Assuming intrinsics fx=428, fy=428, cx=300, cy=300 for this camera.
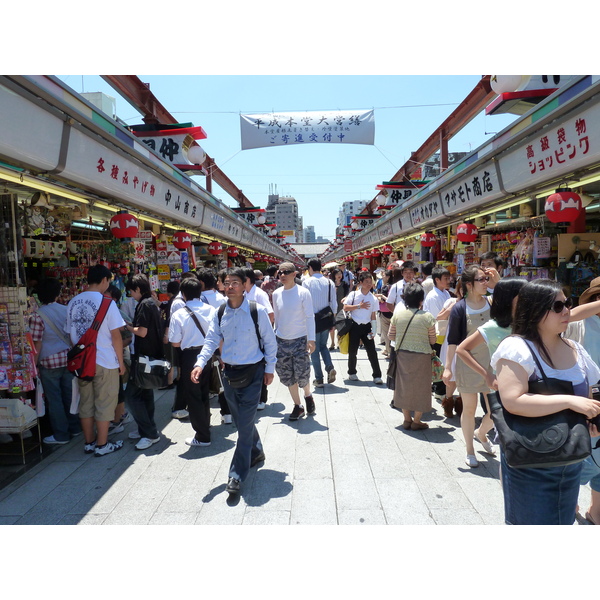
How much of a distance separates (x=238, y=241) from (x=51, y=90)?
1171 centimetres

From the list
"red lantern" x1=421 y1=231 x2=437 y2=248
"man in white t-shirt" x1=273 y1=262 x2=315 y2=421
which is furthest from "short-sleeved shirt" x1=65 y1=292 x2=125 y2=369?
"red lantern" x1=421 y1=231 x2=437 y2=248

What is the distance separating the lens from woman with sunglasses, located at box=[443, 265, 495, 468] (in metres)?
4.04

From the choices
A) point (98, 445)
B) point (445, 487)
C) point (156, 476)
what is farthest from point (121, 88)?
point (445, 487)

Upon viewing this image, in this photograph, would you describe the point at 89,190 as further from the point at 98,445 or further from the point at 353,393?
the point at 353,393

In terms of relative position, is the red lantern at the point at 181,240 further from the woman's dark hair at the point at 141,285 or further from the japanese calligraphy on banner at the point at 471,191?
the japanese calligraphy on banner at the point at 471,191

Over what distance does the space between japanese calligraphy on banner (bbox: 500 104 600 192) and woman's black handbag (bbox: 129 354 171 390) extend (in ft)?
15.5

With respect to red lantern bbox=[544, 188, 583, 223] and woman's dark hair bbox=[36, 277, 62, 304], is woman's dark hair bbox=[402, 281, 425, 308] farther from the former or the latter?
woman's dark hair bbox=[36, 277, 62, 304]

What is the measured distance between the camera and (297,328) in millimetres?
5328

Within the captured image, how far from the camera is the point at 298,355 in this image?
17.5 feet

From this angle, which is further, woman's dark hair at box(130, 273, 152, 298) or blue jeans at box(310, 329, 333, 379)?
blue jeans at box(310, 329, 333, 379)

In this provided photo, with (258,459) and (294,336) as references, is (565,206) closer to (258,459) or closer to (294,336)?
(294,336)

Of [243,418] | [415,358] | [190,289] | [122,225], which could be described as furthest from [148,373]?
[415,358]

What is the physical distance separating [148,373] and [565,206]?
496 centimetres

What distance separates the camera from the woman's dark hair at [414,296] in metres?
4.93
